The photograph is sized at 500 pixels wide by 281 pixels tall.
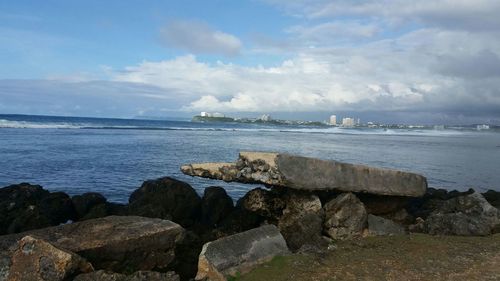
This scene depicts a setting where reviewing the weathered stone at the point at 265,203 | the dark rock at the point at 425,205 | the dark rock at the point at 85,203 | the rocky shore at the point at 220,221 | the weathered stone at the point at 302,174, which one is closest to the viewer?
the rocky shore at the point at 220,221

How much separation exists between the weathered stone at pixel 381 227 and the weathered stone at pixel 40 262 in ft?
19.2

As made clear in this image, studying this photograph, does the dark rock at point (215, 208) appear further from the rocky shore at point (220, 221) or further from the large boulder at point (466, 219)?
the large boulder at point (466, 219)

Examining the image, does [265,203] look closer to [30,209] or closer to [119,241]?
[119,241]

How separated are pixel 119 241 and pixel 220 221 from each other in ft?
14.1

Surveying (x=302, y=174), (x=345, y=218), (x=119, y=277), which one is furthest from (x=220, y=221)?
(x=119, y=277)

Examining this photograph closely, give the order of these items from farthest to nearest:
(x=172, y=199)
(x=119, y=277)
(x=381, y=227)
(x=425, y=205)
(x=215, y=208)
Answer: (x=425, y=205)
(x=215, y=208)
(x=172, y=199)
(x=381, y=227)
(x=119, y=277)

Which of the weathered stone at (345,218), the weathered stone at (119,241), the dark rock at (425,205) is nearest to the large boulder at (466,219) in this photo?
the dark rock at (425,205)

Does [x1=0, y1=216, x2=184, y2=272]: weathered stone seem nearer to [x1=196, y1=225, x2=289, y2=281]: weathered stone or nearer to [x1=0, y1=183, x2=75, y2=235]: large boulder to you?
[x1=196, y1=225, x2=289, y2=281]: weathered stone

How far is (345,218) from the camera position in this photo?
921cm

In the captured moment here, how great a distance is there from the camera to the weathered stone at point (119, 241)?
634 cm

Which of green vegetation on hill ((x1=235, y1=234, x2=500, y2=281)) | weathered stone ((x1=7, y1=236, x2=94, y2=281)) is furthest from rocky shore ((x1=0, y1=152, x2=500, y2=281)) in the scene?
green vegetation on hill ((x1=235, y1=234, x2=500, y2=281))

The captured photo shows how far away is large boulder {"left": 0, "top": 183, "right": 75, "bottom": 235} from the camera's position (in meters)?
9.13

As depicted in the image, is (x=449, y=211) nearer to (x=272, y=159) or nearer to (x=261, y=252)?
(x=272, y=159)

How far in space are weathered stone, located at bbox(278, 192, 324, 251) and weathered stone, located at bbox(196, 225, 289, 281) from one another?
43.5 inches
